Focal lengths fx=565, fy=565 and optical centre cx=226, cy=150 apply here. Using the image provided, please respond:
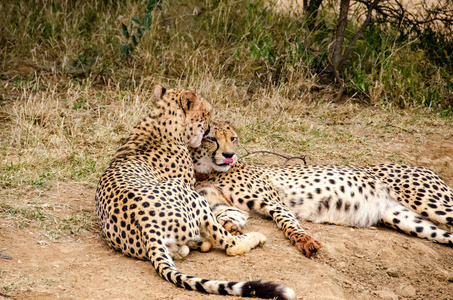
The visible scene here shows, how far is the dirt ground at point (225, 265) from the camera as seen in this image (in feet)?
9.34

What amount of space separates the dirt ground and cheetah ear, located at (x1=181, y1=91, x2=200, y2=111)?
3.14 ft

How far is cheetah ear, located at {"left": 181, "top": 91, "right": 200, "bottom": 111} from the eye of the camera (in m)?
4.16

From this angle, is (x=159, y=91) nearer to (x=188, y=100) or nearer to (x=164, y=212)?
(x=188, y=100)

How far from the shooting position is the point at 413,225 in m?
4.31

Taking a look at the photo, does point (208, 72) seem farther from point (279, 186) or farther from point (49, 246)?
point (49, 246)

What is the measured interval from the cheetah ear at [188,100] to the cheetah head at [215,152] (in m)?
0.22

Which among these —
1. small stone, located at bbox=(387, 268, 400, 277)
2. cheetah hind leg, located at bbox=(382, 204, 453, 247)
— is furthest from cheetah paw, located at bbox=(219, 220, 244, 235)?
cheetah hind leg, located at bbox=(382, 204, 453, 247)

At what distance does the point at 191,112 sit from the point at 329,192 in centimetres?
123

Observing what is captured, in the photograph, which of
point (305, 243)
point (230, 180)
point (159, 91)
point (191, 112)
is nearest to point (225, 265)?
point (305, 243)

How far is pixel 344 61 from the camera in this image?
24.0 ft

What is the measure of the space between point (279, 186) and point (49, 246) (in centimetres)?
186

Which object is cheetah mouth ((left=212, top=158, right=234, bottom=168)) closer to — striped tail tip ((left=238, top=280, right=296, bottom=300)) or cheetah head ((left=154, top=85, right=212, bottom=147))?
cheetah head ((left=154, top=85, right=212, bottom=147))

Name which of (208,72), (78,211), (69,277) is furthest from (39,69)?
(69,277)

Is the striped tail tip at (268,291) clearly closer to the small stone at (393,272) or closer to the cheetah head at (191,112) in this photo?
the small stone at (393,272)
